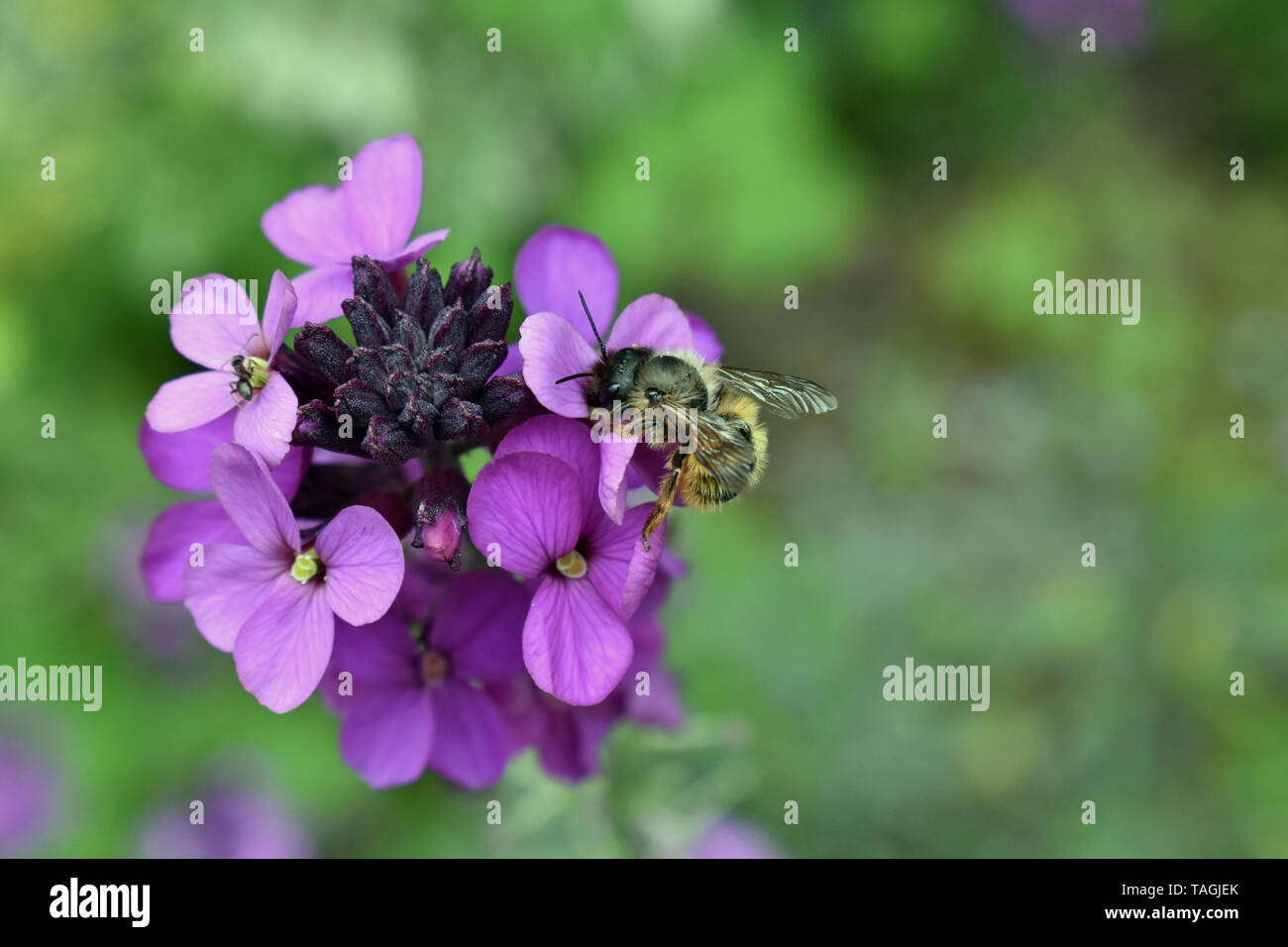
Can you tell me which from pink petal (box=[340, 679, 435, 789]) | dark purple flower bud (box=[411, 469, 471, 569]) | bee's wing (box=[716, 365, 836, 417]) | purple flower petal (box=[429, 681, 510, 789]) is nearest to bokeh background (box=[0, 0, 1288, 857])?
bee's wing (box=[716, 365, 836, 417])

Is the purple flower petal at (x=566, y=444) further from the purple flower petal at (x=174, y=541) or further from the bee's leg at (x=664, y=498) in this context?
the purple flower petal at (x=174, y=541)

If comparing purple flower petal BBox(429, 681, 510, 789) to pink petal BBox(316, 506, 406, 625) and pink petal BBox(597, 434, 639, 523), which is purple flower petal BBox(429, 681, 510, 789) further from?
pink petal BBox(597, 434, 639, 523)

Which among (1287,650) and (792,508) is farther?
(792,508)

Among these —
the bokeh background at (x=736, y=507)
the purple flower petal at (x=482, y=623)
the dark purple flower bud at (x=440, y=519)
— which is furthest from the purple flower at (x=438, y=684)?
the bokeh background at (x=736, y=507)

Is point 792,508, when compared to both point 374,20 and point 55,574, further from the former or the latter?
point 55,574

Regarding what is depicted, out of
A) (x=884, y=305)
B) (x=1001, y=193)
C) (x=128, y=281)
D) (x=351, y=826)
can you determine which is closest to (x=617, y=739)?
(x=351, y=826)
